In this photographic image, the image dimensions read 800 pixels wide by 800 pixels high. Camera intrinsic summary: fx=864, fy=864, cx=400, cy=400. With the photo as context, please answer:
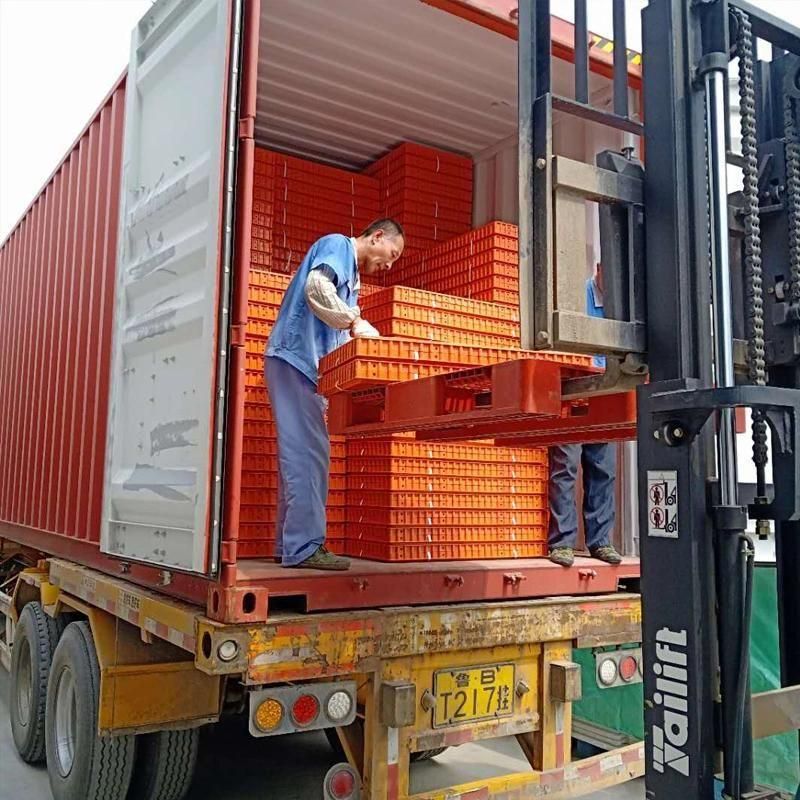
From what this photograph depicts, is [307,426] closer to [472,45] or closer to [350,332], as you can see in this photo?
[350,332]

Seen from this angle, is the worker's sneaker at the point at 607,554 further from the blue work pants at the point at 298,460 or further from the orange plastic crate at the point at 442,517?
the blue work pants at the point at 298,460

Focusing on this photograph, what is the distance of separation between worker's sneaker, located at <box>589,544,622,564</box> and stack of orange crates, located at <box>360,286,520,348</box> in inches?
47.7

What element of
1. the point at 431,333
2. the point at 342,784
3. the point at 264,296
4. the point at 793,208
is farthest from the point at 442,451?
the point at 793,208

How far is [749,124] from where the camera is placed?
2.27m

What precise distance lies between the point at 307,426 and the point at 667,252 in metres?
1.90

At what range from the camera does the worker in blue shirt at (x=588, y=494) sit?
14.6 ft

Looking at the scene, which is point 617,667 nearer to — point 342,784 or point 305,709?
point 342,784

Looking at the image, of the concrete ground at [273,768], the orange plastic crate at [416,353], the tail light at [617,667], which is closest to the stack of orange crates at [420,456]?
the orange plastic crate at [416,353]

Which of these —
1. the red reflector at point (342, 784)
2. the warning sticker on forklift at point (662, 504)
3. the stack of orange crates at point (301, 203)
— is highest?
the stack of orange crates at point (301, 203)

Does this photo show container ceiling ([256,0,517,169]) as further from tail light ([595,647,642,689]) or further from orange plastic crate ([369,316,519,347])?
tail light ([595,647,642,689])

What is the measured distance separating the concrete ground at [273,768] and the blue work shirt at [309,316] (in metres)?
2.54

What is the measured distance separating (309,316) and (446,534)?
49.5 inches

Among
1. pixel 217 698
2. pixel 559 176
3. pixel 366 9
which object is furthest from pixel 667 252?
pixel 366 9

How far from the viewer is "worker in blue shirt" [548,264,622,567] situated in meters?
4.45
